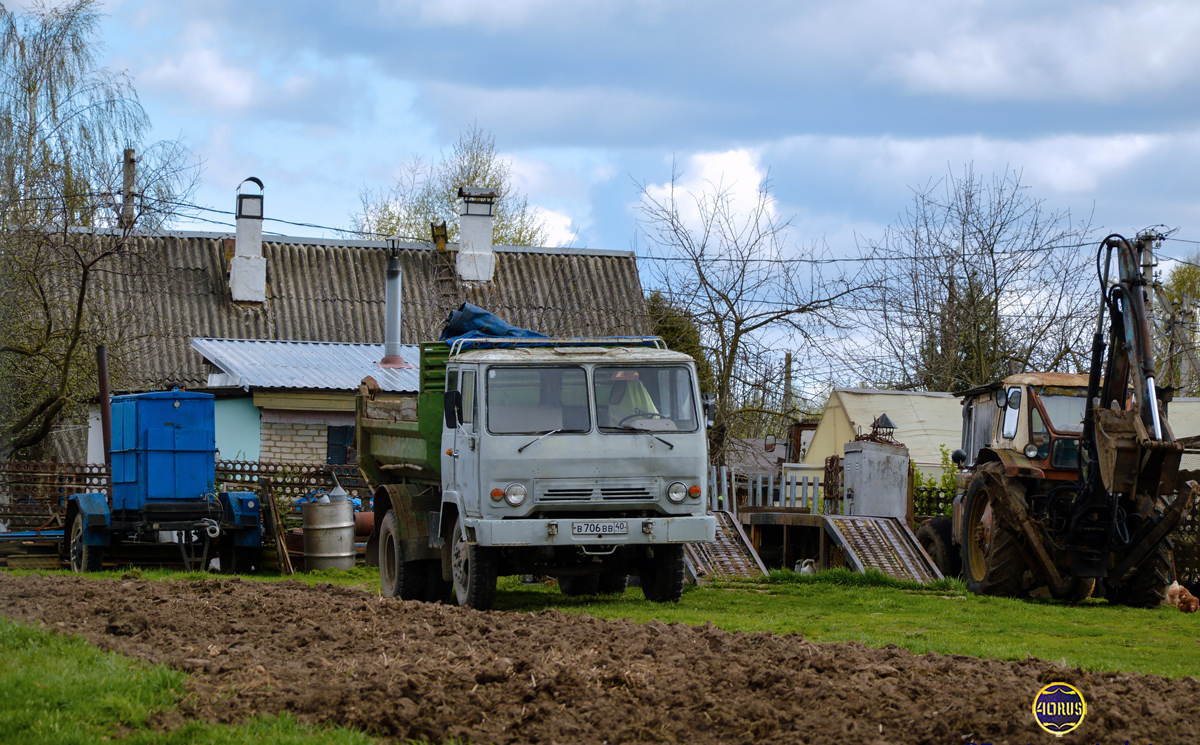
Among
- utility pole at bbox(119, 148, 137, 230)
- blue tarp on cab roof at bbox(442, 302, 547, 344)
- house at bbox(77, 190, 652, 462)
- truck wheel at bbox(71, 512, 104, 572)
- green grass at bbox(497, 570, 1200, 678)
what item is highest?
utility pole at bbox(119, 148, 137, 230)

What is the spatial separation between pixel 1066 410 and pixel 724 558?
4.24m

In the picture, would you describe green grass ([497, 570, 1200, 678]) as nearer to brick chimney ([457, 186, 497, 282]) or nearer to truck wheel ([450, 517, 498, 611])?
truck wheel ([450, 517, 498, 611])

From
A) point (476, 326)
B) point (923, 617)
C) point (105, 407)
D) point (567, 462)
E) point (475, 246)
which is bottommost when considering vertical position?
point (923, 617)

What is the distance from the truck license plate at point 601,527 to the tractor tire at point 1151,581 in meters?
5.68

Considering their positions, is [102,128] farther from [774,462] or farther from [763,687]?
[763,687]

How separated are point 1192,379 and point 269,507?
29.9 m

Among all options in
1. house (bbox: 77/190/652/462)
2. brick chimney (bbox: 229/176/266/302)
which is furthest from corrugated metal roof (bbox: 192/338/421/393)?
brick chimney (bbox: 229/176/266/302)

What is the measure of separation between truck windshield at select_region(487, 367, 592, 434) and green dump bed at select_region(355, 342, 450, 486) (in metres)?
1.16

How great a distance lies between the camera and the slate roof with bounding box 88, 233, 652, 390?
2862cm

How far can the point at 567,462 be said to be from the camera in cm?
1113

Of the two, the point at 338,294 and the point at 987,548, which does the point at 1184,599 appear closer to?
the point at 987,548

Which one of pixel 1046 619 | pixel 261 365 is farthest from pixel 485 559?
pixel 261 365

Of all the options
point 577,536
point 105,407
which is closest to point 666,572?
point 577,536

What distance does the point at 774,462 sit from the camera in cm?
3117
